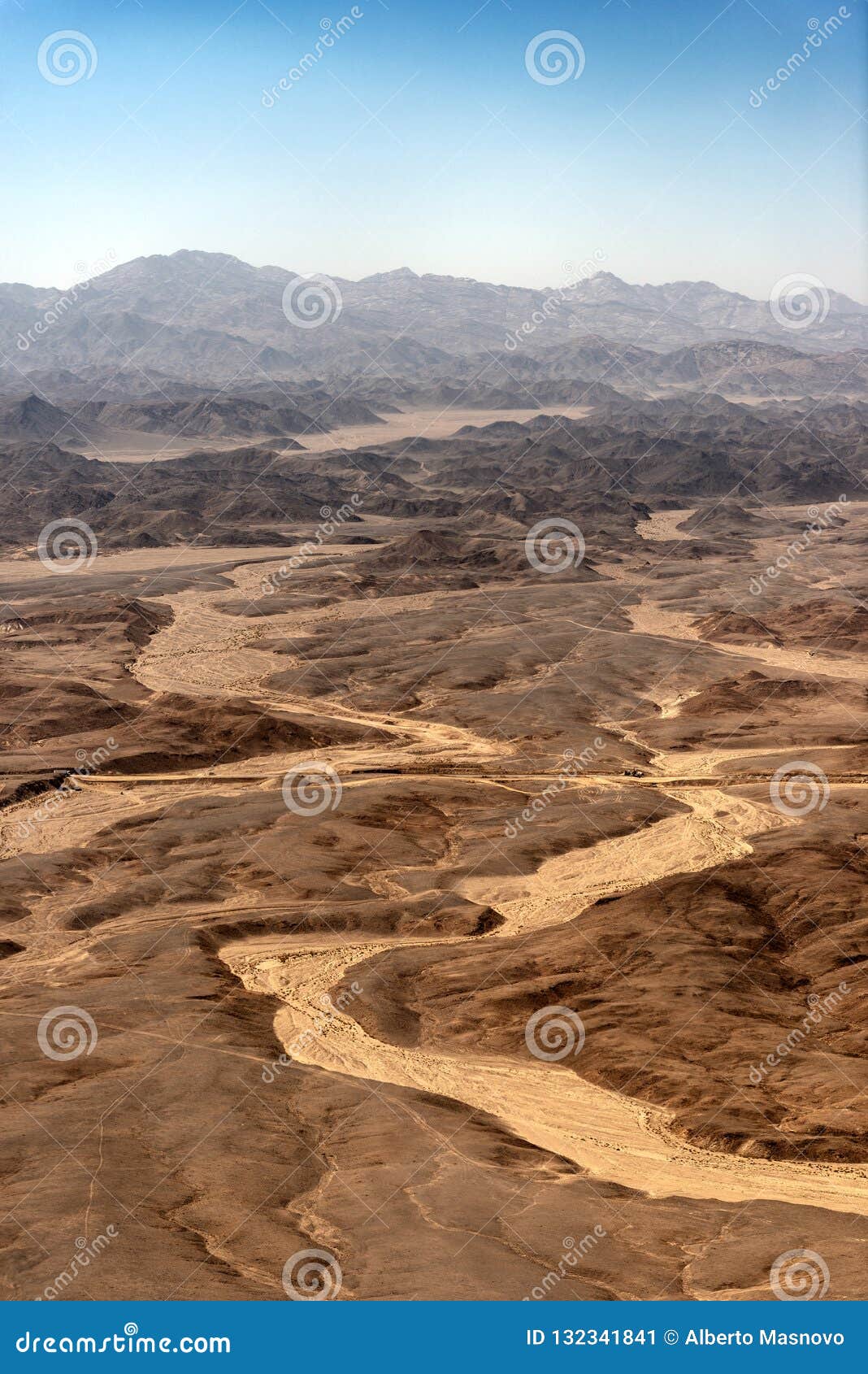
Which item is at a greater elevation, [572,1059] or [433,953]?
[433,953]

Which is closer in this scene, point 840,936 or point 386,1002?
point 386,1002

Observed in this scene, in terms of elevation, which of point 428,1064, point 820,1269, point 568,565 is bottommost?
point 428,1064

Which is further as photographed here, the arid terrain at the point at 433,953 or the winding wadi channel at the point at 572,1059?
the winding wadi channel at the point at 572,1059

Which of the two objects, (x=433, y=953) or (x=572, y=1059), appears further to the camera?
(x=433, y=953)

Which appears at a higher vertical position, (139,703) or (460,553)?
(460,553)

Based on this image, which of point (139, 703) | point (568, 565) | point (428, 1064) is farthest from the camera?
point (568, 565)

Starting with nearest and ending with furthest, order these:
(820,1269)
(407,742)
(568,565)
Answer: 1. (820,1269)
2. (407,742)
3. (568,565)

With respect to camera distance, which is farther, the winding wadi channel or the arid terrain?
the winding wadi channel

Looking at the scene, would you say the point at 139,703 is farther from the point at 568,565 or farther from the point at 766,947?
the point at 568,565

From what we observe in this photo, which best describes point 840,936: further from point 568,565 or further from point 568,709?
point 568,565

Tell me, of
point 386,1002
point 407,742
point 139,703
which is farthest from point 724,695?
point 386,1002
